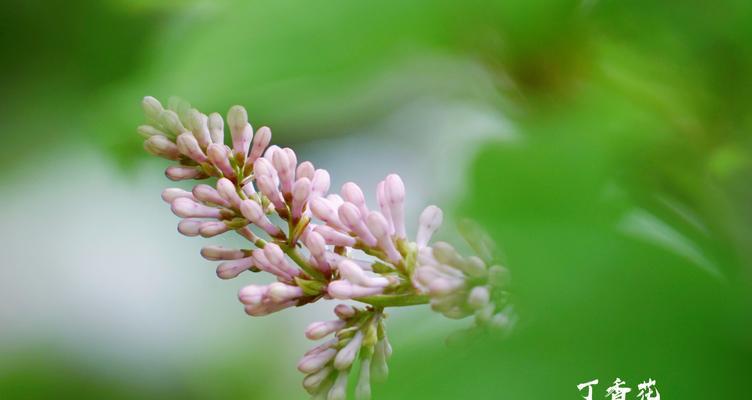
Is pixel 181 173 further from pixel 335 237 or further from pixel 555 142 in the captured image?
pixel 555 142

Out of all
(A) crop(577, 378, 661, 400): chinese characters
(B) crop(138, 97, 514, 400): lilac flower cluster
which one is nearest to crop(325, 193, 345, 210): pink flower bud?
(B) crop(138, 97, 514, 400): lilac flower cluster

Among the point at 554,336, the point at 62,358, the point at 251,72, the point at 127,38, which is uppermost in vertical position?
the point at 127,38

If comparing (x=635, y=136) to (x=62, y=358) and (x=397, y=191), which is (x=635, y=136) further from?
(x=62, y=358)

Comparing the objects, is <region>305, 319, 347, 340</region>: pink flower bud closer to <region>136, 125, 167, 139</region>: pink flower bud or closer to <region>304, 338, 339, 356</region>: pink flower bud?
<region>304, 338, 339, 356</region>: pink flower bud

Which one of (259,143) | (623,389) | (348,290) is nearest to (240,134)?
(259,143)

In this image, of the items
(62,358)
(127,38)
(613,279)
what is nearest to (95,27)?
(127,38)
